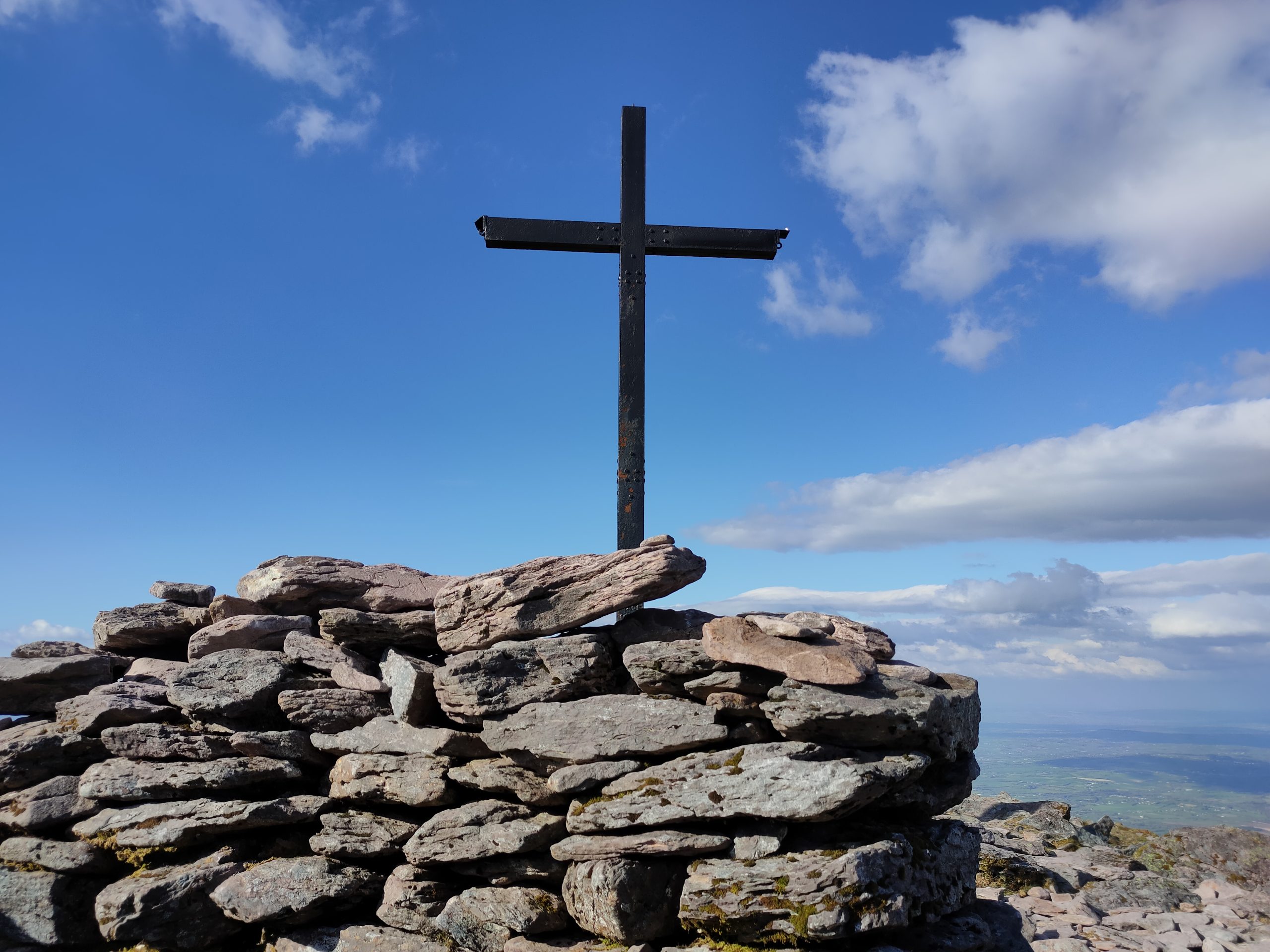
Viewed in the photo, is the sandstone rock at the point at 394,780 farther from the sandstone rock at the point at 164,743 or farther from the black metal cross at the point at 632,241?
the black metal cross at the point at 632,241

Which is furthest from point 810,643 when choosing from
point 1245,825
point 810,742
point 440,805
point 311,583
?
point 1245,825

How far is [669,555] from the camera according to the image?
9.20 m

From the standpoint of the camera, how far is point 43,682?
11594 millimetres

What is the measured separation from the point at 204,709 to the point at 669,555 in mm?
6233

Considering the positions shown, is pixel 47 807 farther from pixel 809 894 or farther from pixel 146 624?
pixel 809 894

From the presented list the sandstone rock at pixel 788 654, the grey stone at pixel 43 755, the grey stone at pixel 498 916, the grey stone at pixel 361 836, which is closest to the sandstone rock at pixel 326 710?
the grey stone at pixel 361 836

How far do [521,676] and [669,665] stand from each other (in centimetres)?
178

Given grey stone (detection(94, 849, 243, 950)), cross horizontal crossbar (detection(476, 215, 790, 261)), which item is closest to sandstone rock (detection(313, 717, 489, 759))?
grey stone (detection(94, 849, 243, 950))

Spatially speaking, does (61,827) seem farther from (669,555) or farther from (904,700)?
(904,700)

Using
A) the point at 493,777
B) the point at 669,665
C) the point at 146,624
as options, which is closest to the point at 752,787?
the point at 669,665

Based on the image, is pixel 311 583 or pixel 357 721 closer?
pixel 357 721

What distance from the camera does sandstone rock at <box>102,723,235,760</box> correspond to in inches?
395

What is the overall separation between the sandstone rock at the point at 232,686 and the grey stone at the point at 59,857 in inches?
74.5

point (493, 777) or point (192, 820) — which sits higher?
point (493, 777)
